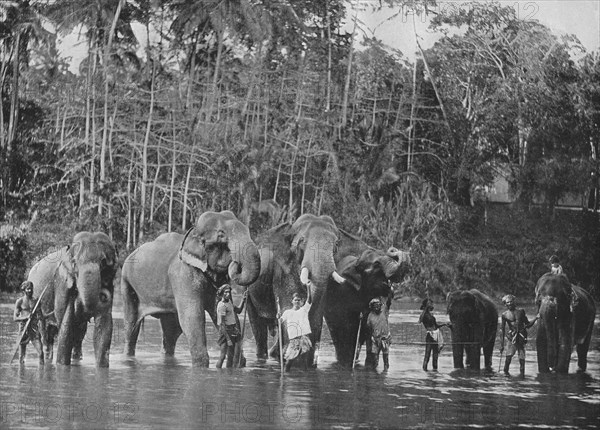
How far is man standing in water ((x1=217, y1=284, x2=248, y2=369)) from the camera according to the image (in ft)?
56.1

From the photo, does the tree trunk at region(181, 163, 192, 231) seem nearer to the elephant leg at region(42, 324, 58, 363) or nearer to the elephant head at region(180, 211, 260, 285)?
the elephant leg at region(42, 324, 58, 363)

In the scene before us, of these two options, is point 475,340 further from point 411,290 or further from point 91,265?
point 411,290

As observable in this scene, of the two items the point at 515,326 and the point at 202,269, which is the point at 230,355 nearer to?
the point at 202,269

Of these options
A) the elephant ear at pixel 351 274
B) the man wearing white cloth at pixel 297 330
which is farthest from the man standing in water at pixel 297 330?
the elephant ear at pixel 351 274

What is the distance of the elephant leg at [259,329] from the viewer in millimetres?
20469

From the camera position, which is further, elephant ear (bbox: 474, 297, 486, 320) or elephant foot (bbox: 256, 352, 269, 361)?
elephant foot (bbox: 256, 352, 269, 361)

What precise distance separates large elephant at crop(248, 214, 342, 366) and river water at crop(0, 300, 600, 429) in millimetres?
766

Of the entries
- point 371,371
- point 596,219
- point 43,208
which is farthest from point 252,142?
point 371,371

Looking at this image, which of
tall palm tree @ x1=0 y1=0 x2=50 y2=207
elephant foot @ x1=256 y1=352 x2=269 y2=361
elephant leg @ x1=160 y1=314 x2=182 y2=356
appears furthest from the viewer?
tall palm tree @ x1=0 y1=0 x2=50 y2=207

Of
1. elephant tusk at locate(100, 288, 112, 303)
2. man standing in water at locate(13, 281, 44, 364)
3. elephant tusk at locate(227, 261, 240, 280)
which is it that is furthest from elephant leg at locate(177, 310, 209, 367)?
man standing in water at locate(13, 281, 44, 364)

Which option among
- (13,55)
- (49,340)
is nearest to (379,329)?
(49,340)

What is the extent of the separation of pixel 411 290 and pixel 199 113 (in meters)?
6.84

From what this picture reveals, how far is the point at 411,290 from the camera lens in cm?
3175

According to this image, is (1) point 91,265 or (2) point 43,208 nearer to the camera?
(1) point 91,265
